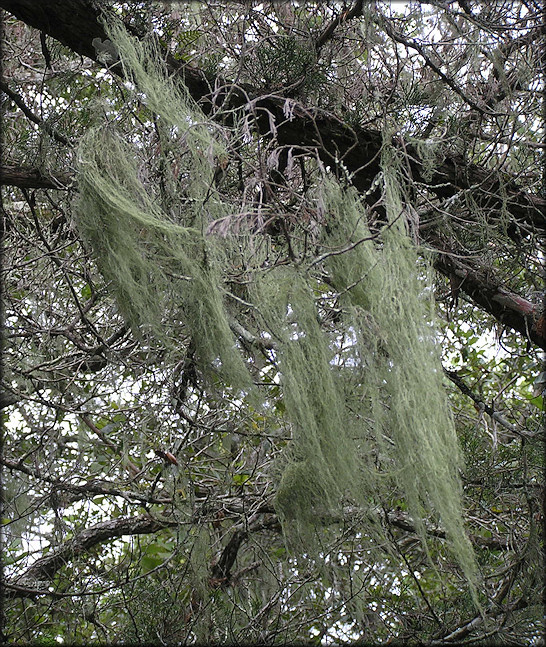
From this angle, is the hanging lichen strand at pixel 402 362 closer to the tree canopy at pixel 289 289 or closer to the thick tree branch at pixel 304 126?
the tree canopy at pixel 289 289

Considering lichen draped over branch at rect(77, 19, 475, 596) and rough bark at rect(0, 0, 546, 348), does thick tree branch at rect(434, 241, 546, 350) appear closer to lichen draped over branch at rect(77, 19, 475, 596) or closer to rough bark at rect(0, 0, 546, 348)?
rough bark at rect(0, 0, 546, 348)

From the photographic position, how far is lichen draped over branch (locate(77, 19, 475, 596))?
1.28 m

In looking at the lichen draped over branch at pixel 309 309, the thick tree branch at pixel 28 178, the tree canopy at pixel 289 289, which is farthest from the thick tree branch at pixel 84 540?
the thick tree branch at pixel 28 178

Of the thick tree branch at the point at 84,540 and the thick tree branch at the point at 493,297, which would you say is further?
the thick tree branch at the point at 84,540

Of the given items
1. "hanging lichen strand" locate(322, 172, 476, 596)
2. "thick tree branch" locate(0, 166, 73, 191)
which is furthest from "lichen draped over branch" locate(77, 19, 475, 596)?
"thick tree branch" locate(0, 166, 73, 191)

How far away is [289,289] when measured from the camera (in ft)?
4.60

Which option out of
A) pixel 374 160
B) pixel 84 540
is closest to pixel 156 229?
pixel 374 160

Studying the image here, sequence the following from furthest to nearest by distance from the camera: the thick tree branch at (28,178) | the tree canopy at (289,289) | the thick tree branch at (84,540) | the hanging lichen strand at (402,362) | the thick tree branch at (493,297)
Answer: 1. the thick tree branch at (84,540)
2. the thick tree branch at (493,297)
3. the thick tree branch at (28,178)
4. the tree canopy at (289,289)
5. the hanging lichen strand at (402,362)

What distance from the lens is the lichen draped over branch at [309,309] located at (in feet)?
4.21

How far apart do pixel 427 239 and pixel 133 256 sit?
103 cm

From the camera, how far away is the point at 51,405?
2057 mm

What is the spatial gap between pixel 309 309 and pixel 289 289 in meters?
0.07

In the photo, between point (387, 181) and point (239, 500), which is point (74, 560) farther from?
point (387, 181)

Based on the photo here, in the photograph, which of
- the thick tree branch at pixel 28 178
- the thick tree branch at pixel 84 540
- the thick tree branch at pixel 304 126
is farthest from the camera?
the thick tree branch at pixel 84 540
